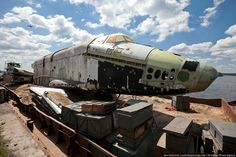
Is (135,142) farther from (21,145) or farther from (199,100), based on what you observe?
(199,100)

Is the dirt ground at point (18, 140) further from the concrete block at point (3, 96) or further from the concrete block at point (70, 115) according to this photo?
the concrete block at point (3, 96)

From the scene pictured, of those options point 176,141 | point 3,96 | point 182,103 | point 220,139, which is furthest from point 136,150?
point 3,96

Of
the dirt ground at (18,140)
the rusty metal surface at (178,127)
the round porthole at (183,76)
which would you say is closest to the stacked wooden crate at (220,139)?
the rusty metal surface at (178,127)

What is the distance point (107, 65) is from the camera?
10.0 metres

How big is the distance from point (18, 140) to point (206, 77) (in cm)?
862

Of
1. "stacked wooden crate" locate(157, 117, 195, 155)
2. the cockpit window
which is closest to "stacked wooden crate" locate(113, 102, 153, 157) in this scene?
"stacked wooden crate" locate(157, 117, 195, 155)

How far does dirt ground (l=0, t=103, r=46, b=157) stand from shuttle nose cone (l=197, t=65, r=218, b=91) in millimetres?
6907

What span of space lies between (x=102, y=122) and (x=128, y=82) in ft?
10.6

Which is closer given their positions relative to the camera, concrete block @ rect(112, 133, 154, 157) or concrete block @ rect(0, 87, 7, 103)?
concrete block @ rect(112, 133, 154, 157)

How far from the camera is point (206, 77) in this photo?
302 inches

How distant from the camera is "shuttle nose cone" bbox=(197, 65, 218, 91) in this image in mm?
7672

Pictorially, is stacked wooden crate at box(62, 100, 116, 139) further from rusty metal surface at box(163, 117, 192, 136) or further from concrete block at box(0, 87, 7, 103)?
concrete block at box(0, 87, 7, 103)

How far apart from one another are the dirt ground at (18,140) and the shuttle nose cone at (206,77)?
6907mm

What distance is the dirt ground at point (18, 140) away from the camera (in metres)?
6.64
